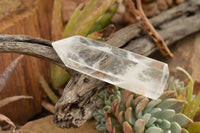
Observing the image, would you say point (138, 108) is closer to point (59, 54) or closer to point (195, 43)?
point (59, 54)

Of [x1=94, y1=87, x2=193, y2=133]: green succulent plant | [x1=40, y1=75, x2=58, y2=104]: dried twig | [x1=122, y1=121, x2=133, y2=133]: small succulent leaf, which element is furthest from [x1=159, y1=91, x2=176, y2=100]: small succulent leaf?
[x1=40, y1=75, x2=58, y2=104]: dried twig

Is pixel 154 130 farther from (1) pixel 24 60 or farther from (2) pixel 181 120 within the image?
(1) pixel 24 60

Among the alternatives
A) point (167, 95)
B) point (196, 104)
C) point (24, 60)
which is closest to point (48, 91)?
point (24, 60)

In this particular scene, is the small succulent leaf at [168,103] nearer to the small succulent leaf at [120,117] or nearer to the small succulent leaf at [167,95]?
the small succulent leaf at [167,95]

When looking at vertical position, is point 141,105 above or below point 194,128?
above

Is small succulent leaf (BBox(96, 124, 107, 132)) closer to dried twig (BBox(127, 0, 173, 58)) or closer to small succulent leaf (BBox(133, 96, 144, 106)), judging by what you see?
small succulent leaf (BBox(133, 96, 144, 106))

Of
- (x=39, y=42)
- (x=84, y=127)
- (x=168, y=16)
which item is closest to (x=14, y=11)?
(x=39, y=42)
